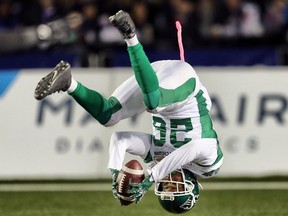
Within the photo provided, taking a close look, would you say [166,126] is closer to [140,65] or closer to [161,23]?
[140,65]

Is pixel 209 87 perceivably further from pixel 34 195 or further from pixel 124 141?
pixel 124 141

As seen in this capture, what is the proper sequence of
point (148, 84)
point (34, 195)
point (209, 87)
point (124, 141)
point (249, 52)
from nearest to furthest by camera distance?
1. point (148, 84)
2. point (124, 141)
3. point (34, 195)
4. point (209, 87)
5. point (249, 52)

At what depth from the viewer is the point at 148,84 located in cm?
746

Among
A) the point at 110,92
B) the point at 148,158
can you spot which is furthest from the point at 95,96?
the point at 110,92

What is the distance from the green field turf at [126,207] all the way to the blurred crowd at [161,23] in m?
3.86

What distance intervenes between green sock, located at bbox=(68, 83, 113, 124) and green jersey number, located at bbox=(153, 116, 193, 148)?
394 mm

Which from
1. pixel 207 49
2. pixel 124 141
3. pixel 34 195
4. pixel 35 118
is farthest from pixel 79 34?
pixel 124 141

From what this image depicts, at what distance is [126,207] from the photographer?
10.1 m

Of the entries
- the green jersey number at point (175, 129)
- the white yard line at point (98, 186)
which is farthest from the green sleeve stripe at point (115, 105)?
the white yard line at point (98, 186)

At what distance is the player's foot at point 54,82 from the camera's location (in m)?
7.56

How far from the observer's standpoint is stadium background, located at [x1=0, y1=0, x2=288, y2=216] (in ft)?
35.3

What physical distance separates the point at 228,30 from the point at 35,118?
3.93 meters

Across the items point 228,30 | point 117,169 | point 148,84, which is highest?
point 148,84

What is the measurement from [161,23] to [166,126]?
7.06 metres
